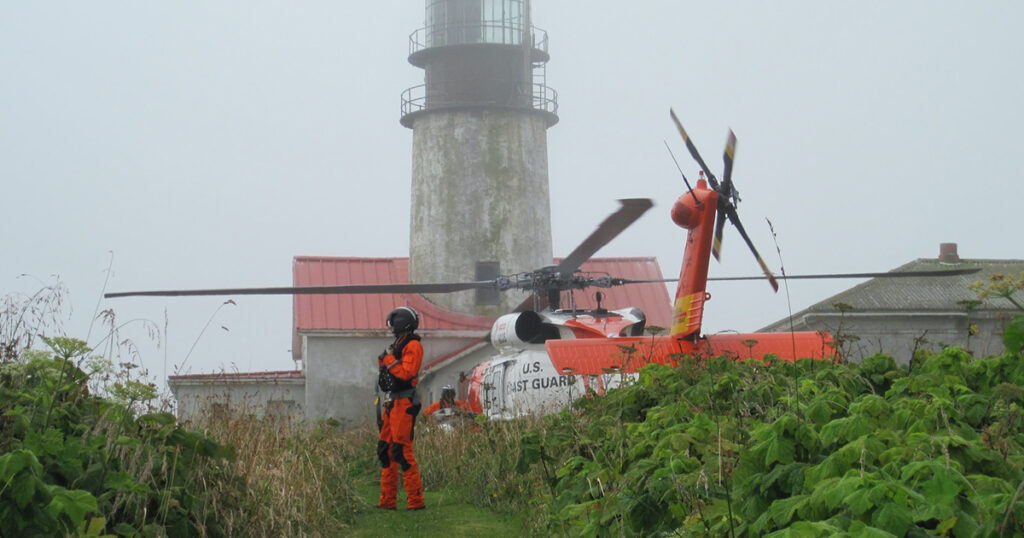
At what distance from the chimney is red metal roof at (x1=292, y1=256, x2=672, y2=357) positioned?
8238 mm

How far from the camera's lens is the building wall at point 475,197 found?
31.9 m

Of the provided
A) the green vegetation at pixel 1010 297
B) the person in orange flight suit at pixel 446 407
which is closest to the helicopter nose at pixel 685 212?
the person in orange flight suit at pixel 446 407

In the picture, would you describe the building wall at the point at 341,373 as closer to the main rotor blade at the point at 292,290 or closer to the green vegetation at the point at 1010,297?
the main rotor blade at the point at 292,290

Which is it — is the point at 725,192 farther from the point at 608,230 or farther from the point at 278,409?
the point at 278,409

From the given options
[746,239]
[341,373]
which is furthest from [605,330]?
[341,373]

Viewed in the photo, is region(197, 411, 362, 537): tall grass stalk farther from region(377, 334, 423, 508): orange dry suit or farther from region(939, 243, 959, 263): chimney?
region(939, 243, 959, 263): chimney

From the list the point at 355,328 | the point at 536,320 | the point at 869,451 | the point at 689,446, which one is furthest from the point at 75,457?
the point at 355,328

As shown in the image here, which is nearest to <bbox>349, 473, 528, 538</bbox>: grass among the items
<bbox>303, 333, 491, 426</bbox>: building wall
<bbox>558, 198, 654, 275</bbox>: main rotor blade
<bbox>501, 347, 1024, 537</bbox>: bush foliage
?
<bbox>501, 347, 1024, 537</bbox>: bush foliage

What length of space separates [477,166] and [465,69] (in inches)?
110

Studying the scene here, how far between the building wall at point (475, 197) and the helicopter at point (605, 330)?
12.8 metres

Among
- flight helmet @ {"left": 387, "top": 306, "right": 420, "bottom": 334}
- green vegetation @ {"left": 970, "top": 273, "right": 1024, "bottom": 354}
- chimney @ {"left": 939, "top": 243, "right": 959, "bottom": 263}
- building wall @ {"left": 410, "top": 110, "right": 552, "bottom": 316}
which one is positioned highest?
building wall @ {"left": 410, "top": 110, "right": 552, "bottom": 316}

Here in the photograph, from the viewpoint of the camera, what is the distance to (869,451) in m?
4.04

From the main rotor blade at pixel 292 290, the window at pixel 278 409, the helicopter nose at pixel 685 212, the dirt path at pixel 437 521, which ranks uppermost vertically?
the helicopter nose at pixel 685 212

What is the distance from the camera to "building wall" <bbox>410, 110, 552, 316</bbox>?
31859 mm
